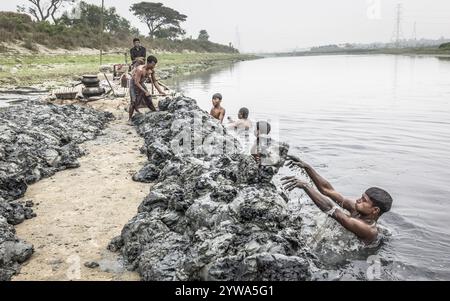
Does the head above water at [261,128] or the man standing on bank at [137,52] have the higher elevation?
the man standing on bank at [137,52]

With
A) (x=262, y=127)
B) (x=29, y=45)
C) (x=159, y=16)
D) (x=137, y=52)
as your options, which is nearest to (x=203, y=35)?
(x=159, y=16)

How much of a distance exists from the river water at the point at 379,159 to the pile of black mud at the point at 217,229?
801 millimetres

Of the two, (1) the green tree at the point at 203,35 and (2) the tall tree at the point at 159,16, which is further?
(1) the green tree at the point at 203,35

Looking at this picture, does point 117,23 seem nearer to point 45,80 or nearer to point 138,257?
point 45,80

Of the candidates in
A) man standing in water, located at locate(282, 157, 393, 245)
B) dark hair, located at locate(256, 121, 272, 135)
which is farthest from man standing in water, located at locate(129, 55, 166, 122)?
man standing in water, located at locate(282, 157, 393, 245)

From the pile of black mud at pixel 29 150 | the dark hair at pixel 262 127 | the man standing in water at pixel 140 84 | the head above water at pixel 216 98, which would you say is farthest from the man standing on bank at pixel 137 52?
the dark hair at pixel 262 127

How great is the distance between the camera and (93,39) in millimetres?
42406

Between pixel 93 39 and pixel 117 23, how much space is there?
25209 mm

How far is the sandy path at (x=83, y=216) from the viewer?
4852 millimetres

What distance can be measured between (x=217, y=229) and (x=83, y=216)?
260 cm

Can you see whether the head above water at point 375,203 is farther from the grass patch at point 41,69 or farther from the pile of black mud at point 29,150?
the grass patch at point 41,69

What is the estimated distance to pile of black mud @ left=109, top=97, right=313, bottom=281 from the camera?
419 centimetres

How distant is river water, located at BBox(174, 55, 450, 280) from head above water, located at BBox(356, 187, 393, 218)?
2.22 feet

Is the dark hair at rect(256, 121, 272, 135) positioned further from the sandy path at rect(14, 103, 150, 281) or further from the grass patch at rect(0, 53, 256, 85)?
the grass patch at rect(0, 53, 256, 85)
